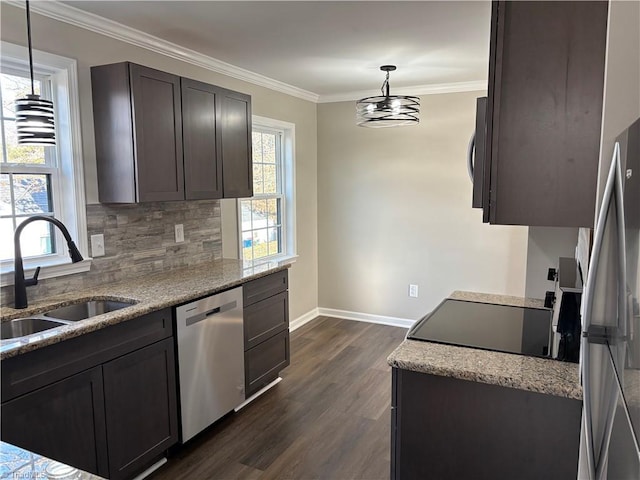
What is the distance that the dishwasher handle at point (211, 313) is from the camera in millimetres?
2528

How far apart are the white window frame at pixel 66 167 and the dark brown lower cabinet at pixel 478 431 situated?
6.26 ft

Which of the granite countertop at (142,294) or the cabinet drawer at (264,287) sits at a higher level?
the granite countertop at (142,294)

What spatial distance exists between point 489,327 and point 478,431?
1.71ft

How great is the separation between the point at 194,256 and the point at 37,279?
1.20 meters

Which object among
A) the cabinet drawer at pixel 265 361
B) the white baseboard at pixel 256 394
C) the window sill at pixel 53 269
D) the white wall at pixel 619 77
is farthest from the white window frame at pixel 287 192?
the white wall at pixel 619 77

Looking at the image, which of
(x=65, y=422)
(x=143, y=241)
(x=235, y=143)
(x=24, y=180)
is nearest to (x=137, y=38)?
(x=235, y=143)

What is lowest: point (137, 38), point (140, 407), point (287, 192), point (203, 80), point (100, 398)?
point (140, 407)

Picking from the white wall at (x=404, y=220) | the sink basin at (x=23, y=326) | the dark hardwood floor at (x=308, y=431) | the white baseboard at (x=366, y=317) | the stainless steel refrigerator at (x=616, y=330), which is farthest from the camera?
the white baseboard at (x=366, y=317)

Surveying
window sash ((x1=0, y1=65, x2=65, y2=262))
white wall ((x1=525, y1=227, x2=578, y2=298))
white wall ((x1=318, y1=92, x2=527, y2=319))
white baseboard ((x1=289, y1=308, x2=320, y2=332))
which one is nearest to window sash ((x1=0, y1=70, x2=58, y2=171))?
window sash ((x1=0, y1=65, x2=65, y2=262))

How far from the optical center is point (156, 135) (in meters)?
2.64

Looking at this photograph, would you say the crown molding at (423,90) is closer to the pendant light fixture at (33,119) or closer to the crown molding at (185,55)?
the crown molding at (185,55)

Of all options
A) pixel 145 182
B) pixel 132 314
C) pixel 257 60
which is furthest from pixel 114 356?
pixel 257 60

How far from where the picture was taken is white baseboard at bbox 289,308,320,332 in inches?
188

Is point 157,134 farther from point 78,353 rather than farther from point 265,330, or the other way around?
point 265,330
